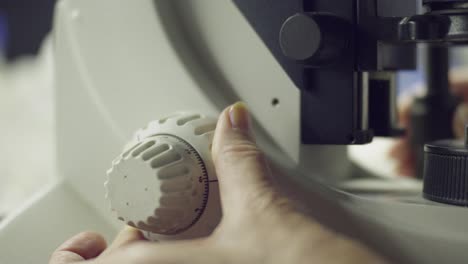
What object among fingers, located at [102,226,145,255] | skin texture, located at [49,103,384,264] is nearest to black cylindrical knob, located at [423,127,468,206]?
skin texture, located at [49,103,384,264]

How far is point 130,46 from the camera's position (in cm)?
51

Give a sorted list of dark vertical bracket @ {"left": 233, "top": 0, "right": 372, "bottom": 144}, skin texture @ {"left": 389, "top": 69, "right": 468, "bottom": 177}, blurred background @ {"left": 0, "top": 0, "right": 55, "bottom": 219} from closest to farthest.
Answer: dark vertical bracket @ {"left": 233, "top": 0, "right": 372, "bottom": 144} < skin texture @ {"left": 389, "top": 69, "right": 468, "bottom": 177} < blurred background @ {"left": 0, "top": 0, "right": 55, "bottom": 219}

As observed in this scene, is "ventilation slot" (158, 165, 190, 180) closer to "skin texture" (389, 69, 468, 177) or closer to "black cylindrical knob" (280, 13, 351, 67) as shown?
"black cylindrical knob" (280, 13, 351, 67)

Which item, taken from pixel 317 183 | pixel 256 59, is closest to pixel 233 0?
pixel 256 59

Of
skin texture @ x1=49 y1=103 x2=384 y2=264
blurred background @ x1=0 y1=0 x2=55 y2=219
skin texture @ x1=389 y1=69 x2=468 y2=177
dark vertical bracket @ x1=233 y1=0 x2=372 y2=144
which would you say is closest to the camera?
skin texture @ x1=49 y1=103 x2=384 y2=264

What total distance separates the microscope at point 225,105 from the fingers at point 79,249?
0.05 m

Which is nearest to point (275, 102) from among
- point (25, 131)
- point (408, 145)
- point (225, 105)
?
point (225, 105)

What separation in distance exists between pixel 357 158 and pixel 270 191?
1.49 ft

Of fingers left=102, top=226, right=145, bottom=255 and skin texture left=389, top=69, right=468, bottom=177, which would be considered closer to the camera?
fingers left=102, top=226, right=145, bottom=255

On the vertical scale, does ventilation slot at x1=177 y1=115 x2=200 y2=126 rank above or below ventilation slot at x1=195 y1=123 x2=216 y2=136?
above

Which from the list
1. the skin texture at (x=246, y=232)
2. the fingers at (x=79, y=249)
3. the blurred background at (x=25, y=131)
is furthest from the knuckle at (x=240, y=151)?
the blurred background at (x=25, y=131)

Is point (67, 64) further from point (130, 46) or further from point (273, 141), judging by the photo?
point (273, 141)

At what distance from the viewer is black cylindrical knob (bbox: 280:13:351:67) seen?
16.9 inches

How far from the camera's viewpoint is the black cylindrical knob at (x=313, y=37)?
429 millimetres
